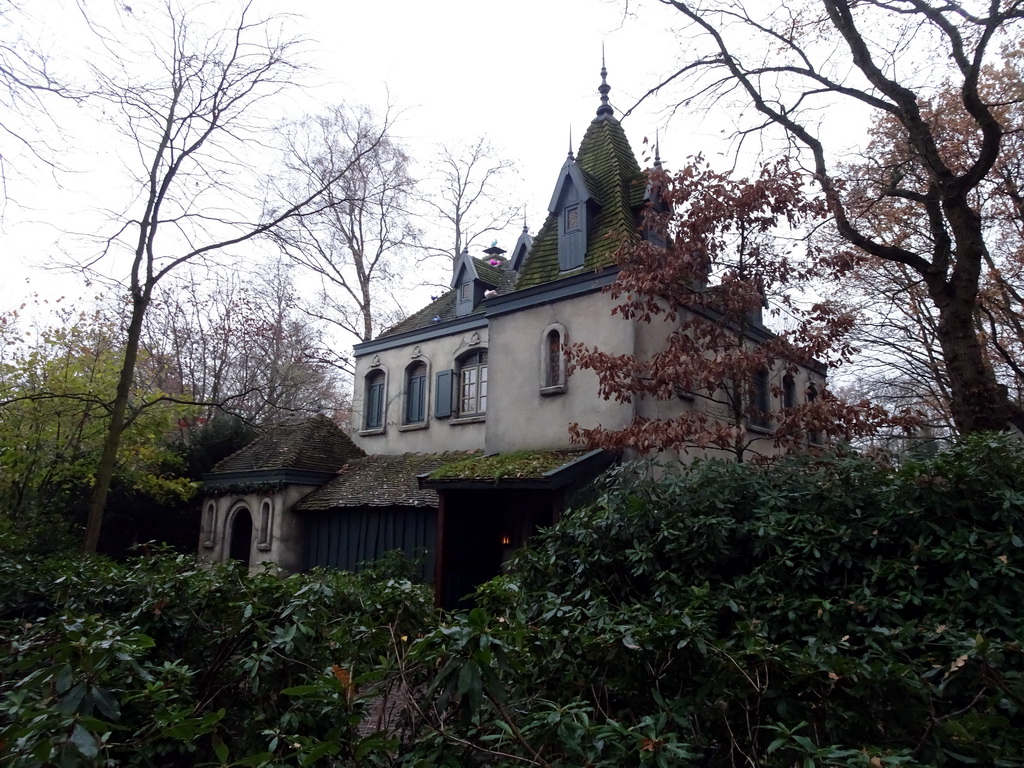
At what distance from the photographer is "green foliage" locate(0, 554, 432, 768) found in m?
2.30

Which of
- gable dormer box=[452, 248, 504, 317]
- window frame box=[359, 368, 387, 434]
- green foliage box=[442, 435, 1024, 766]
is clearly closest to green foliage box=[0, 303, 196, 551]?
window frame box=[359, 368, 387, 434]

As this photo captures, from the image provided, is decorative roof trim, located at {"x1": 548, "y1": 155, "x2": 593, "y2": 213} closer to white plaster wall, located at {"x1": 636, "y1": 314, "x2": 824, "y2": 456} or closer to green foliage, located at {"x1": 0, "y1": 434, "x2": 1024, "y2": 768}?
white plaster wall, located at {"x1": 636, "y1": 314, "x2": 824, "y2": 456}

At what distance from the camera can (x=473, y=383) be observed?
654 inches

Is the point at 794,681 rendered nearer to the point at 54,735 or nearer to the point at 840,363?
the point at 54,735

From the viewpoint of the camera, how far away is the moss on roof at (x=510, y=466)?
1102 cm

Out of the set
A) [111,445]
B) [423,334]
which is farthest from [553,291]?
[111,445]

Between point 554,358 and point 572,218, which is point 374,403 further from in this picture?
point 572,218


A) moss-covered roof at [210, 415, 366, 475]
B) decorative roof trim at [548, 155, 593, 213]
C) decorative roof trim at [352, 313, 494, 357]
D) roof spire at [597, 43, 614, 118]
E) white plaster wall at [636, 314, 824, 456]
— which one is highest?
roof spire at [597, 43, 614, 118]

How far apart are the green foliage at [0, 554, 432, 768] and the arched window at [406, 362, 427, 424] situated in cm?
1172

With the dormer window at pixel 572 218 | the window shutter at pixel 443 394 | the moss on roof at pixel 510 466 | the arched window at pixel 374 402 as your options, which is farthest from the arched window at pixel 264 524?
the dormer window at pixel 572 218

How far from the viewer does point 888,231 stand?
17344 mm

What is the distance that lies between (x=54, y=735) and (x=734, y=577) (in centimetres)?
443

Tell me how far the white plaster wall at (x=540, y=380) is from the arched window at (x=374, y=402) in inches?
233

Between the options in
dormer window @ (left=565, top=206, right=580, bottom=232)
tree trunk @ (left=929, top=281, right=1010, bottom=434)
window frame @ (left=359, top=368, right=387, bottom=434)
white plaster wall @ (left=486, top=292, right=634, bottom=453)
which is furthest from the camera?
window frame @ (left=359, top=368, right=387, bottom=434)
